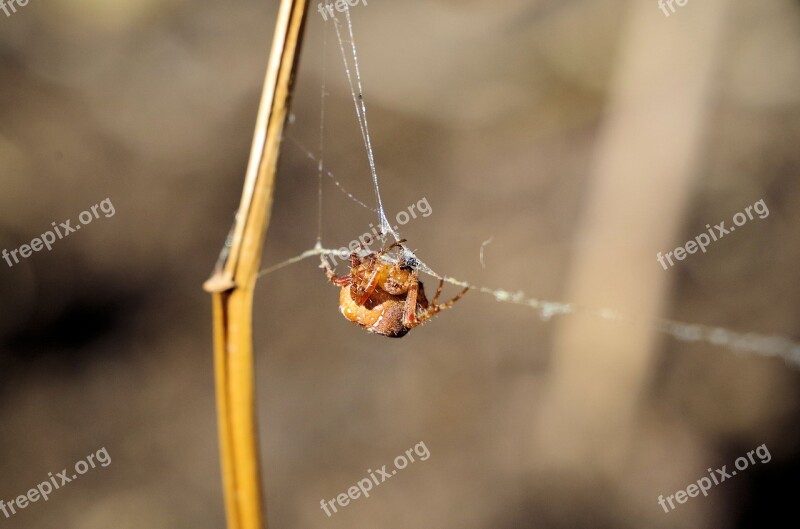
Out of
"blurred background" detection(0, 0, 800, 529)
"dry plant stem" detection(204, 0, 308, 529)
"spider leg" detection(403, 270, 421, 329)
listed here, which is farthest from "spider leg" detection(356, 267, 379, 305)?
"blurred background" detection(0, 0, 800, 529)

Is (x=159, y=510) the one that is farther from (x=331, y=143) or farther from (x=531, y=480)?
(x=331, y=143)

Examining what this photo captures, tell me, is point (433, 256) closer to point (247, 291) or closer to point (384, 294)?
point (384, 294)

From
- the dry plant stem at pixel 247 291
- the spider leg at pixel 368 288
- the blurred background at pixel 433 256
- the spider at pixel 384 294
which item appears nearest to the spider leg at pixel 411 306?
the spider at pixel 384 294

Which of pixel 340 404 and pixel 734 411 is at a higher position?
pixel 340 404

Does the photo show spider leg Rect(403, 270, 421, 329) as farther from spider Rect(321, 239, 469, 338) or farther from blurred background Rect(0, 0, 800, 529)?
blurred background Rect(0, 0, 800, 529)

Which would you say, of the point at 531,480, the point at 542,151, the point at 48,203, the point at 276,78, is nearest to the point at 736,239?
the point at 542,151

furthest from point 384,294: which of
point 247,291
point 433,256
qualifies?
point 433,256
